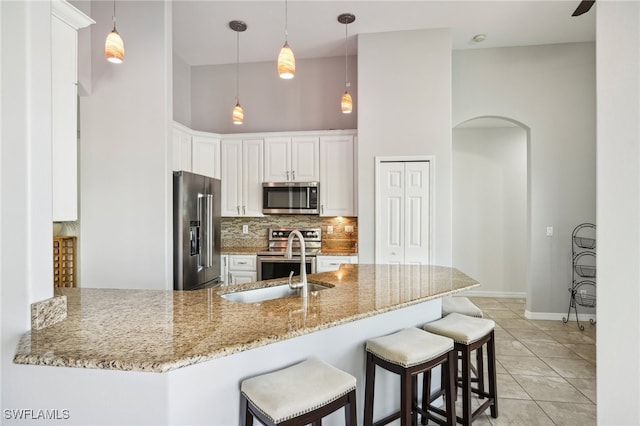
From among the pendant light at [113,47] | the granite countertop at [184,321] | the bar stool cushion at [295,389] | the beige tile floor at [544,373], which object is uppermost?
the pendant light at [113,47]

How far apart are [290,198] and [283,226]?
56 cm

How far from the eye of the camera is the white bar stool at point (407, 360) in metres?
1.73

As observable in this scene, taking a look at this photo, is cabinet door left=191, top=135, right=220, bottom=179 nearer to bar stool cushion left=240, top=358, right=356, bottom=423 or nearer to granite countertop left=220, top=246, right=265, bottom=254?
granite countertop left=220, top=246, right=265, bottom=254

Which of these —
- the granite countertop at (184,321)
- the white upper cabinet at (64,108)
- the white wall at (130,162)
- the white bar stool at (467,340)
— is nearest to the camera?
the granite countertop at (184,321)

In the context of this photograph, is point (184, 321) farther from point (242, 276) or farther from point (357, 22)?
point (357, 22)

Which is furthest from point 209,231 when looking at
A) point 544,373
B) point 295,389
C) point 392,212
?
point 544,373

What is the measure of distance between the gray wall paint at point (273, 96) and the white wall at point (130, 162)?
6.42ft

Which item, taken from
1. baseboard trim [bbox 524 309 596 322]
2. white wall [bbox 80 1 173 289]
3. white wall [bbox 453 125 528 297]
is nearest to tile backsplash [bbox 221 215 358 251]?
white wall [bbox 80 1 173 289]

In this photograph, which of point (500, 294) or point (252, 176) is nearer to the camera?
point (252, 176)

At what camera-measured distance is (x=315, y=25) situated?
4.00 metres

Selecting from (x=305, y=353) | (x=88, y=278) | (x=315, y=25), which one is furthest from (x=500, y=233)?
(x=88, y=278)

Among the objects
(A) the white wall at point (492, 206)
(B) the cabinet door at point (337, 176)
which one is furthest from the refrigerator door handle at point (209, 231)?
(A) the white wall at point (492, 206)

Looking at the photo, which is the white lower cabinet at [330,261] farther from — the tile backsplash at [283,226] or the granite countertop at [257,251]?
the tile backsplash at [283,226]
